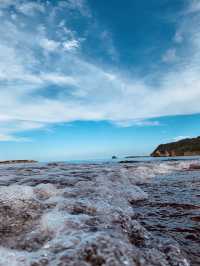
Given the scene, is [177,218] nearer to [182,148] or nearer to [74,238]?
[74,238]

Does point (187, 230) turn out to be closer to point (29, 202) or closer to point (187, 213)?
point (187, 213)

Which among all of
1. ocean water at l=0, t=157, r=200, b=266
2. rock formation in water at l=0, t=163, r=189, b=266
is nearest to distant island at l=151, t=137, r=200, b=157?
ocean water at l=0, t=157, r=200, b=266

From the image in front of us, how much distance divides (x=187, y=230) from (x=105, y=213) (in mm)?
1328

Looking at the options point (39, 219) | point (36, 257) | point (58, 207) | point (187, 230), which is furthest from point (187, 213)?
point (36, 257)

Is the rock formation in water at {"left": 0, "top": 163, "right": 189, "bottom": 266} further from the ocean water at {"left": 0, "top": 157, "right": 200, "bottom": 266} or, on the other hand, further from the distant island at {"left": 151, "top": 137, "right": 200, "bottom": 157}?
the distant island at {"left": 151, "top": 137, "right": 200, "bottom": 157}

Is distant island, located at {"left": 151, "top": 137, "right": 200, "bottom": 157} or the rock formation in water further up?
distant island, located at {"left": 151, "top": 137, "right": 200, "bottom": 157}

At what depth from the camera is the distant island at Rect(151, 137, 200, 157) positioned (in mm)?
79037

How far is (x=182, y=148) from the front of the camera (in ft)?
280

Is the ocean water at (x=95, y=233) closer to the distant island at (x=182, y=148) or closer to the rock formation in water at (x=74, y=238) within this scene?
the rock formation in water at (x=74, y=238)

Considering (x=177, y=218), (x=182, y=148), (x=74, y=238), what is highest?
(x=182, y=148)

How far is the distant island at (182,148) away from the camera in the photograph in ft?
259

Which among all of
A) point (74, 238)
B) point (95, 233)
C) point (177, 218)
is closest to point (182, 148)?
point (177, 218)

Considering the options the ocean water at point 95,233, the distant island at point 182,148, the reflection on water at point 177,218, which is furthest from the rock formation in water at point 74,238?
the distant island at point 182,148

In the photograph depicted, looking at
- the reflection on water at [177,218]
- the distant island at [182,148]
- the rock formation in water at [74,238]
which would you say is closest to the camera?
the rock formation in water at [74,238]
